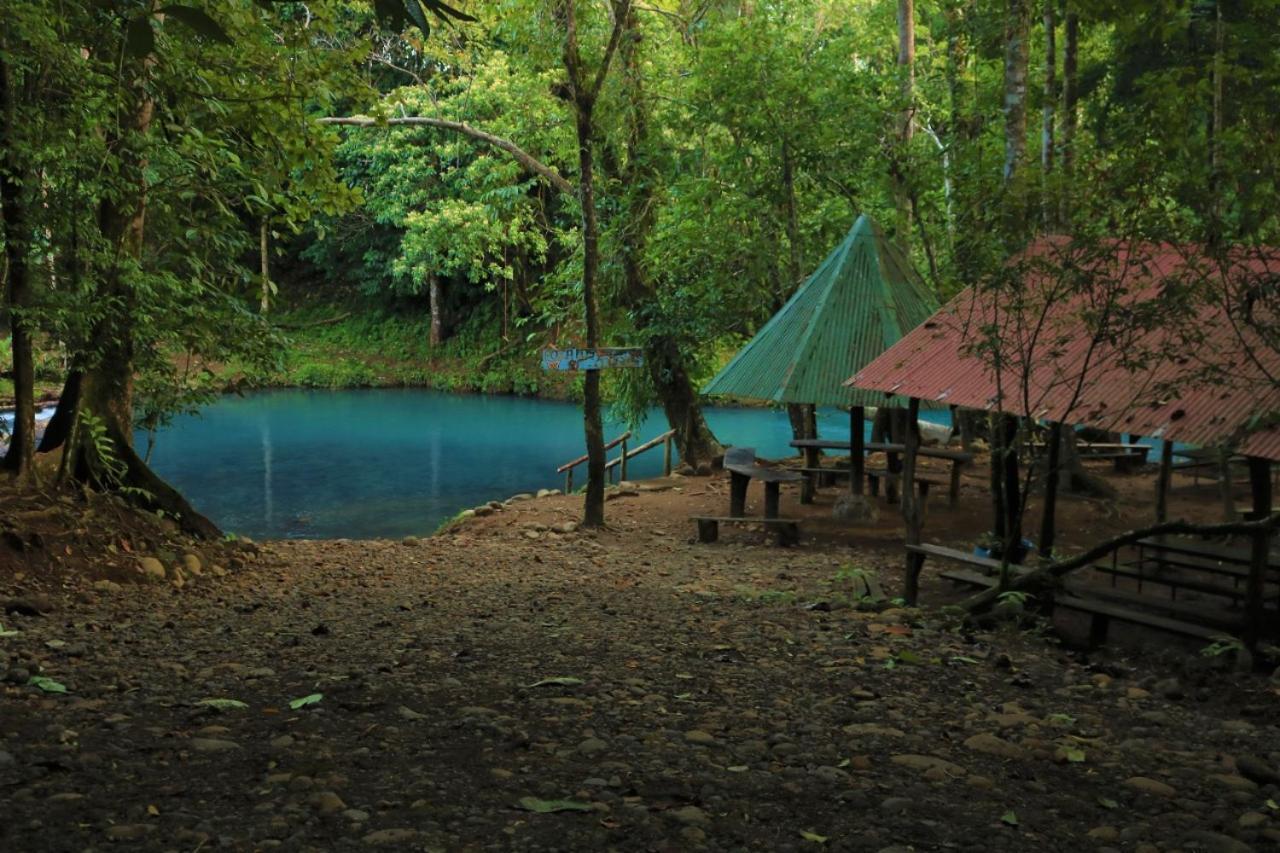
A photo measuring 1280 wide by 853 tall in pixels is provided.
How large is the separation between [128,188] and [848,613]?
5649 mm

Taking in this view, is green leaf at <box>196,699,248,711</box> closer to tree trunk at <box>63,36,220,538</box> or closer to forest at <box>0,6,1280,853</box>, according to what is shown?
forest at <box>0,6,1280,853</box>

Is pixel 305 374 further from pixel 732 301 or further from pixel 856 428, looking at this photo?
pixel 856 428

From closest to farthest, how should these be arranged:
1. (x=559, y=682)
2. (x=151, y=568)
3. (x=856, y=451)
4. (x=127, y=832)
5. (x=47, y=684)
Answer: (x=127, y=832), (x=47, y=684), (x=559, y=682), (x=151, y=568), (x=856, y=451)

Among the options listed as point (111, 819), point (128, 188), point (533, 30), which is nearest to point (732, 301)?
point (533, 30)

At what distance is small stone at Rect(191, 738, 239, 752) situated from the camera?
394 centimetres

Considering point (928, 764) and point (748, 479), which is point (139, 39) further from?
point (748, 479)

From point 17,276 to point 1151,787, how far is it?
7.39 meters

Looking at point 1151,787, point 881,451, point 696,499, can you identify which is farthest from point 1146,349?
point 696,499

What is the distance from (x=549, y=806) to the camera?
3.52 m

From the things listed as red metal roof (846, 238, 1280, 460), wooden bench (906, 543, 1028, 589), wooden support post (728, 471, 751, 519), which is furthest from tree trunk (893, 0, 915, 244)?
wooden bench (906, 543, 1028, 589)

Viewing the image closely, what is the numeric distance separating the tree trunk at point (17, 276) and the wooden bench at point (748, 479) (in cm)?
681

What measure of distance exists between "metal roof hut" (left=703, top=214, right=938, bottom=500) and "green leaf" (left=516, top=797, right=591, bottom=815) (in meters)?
8.92

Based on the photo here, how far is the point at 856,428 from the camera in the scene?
13.0 m

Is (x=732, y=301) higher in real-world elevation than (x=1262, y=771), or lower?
higher
